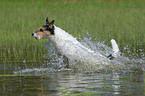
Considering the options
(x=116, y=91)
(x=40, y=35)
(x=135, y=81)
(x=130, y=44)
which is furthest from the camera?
(x=130, y=44)

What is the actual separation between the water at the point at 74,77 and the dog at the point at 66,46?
0.24 metres

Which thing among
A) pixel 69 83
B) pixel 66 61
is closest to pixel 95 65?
pixel 66 61

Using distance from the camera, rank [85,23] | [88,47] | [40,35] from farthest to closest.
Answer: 1. [85,23]
2. [88,47]
3. [40,35]

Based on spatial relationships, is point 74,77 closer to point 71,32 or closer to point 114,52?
point 114,52

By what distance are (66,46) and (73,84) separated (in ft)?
10.4

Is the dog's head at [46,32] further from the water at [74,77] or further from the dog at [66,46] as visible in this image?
the water at [74,77]

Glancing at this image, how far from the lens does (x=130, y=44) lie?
1741 centimetres

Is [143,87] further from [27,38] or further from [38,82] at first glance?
[27,38]

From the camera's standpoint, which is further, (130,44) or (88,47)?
(130,44)

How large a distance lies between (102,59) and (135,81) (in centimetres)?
292

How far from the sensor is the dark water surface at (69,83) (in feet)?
27.7

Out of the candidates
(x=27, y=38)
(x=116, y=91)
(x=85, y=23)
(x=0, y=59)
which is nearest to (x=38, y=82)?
(x=116, y=91)

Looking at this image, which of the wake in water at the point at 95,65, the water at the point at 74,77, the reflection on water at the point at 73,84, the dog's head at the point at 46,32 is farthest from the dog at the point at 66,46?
the reflection on water at the point at 73,84

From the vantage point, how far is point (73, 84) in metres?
9.55
